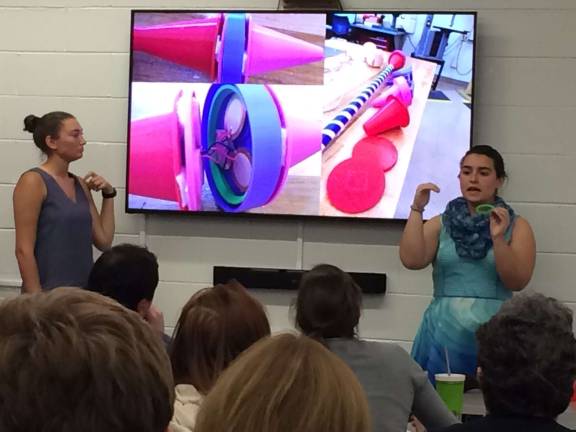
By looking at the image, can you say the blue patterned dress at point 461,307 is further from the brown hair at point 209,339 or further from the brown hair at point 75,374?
the brown hair at point 75,374

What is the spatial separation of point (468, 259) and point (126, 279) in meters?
1.34

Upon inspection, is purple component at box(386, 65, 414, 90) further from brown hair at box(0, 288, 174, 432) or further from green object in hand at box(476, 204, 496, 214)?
brown hair at box(0, 288, 174, 432)

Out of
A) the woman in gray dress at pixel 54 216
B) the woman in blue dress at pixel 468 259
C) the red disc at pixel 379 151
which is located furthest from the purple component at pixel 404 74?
the woman in gray dress at pixel 54 216

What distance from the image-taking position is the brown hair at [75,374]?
0.76 metres

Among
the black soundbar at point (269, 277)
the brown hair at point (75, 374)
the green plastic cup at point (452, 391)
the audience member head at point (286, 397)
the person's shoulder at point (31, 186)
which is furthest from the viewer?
the black soundbar at point (269, 277)

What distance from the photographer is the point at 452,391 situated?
2154mm

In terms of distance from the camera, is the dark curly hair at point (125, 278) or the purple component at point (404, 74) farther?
the purple component at point (404, 74)

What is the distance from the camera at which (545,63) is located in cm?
367

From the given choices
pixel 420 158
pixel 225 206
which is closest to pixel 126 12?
pixel 225 206

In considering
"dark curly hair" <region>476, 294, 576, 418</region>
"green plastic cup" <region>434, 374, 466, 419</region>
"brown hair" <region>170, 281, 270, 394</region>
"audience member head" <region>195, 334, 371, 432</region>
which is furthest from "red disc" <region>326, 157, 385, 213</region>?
"audience member head" <region>195, 334, 371, 432</region>

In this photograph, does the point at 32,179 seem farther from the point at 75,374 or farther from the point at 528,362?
the point at 75,374

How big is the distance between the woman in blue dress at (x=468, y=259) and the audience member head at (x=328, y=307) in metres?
1.03

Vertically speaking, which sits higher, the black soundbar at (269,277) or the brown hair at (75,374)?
the brown hair at (75,374)

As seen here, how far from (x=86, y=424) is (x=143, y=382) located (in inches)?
2.5
